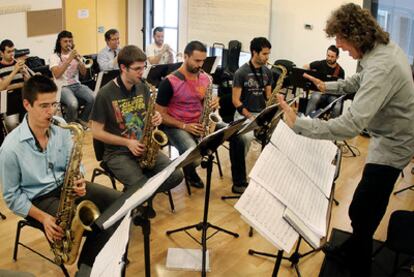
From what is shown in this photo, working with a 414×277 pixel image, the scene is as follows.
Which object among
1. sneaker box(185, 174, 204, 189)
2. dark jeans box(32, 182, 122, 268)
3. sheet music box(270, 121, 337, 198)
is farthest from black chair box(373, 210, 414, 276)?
sneaker box(185, 174, 204, 189)

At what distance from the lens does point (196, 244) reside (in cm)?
369

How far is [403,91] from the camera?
104 inches

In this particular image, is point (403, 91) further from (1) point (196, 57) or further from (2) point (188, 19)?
(2) point (188, 19)

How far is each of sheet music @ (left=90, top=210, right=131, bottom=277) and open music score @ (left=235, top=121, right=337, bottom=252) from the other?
0.51 meters

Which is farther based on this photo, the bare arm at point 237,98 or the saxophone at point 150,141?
the bare arm at point 237,98

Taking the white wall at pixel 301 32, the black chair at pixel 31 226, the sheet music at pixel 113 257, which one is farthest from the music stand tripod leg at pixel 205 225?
the white wall at pixel 301 32

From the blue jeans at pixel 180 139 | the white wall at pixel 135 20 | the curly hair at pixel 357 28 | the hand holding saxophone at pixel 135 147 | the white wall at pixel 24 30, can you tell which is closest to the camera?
the curly hair at pixel 357 28

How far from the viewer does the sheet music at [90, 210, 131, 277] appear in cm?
160

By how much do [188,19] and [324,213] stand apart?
7750 mm

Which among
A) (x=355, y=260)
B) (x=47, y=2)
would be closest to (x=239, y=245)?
(x=355, y=260)

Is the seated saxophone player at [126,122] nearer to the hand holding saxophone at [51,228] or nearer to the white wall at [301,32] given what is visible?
the hand holding saxophone at [51,228]

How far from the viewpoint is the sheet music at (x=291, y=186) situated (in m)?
2.12

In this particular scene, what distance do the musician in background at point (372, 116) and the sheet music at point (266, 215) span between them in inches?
24.3

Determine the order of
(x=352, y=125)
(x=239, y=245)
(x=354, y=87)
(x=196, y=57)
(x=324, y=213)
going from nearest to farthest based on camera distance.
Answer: (x=324, y=213), (x=352, y=125), (x=354, y=87), (x=239, y=245), (x=196, y=57)
